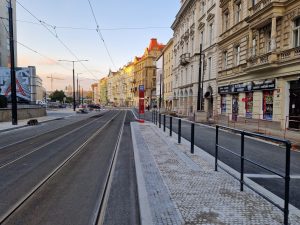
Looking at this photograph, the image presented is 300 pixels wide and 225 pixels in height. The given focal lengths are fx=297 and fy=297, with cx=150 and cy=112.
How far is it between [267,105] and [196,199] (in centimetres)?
1860

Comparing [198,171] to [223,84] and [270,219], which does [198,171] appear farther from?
[223,84]

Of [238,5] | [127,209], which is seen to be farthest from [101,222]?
[238,5]

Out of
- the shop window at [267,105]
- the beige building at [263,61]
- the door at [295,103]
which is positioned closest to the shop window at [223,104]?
the beige building at [263,61]

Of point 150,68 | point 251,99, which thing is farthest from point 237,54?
point 150,68

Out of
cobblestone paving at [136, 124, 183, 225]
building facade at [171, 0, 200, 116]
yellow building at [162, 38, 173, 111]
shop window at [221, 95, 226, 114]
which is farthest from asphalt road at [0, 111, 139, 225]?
yellow building at [162, 38, 173, 111]

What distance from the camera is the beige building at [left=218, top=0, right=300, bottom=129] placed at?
18.8 meters

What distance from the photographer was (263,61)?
21125 mm

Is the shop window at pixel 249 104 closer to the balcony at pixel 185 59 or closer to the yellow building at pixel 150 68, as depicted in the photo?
the balcony at pixel 185 59

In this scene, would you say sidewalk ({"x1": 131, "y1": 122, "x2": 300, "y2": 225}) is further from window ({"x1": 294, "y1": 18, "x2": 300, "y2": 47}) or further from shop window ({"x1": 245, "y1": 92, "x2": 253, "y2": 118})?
shop window ({"x1": 245, "y1": 92, "x2": 253, "y2": 118})

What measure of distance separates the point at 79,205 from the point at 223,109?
2727 cm

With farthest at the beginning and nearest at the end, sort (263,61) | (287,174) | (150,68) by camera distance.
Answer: (150,68)
(263,61)
(287,174)

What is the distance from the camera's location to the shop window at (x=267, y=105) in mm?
21297

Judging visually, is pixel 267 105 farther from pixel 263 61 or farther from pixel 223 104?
pixel 223 104

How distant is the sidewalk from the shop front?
50.5 ft
